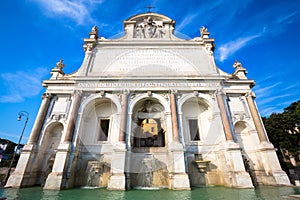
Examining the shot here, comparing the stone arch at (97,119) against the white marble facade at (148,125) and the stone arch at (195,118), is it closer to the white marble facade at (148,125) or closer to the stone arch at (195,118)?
the white marble facade at (148,125)

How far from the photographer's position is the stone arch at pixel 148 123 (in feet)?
41.0

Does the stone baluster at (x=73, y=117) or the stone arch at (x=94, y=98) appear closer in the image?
the stone baluster at (x=73, y=117)

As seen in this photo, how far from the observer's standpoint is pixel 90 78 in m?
12.4

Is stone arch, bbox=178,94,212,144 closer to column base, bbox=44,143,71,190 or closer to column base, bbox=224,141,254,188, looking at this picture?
column base, bbox=224,141,254,188

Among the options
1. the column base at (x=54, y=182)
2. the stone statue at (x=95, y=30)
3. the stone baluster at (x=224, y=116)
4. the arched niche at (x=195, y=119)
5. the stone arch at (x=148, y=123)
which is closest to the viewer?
the column base at (x=54, y=182)

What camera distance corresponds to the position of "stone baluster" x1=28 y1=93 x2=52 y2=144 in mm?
10727

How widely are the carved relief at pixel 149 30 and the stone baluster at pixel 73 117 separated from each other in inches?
370

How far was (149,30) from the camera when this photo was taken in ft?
55.1

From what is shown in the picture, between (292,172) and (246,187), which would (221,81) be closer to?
(246,187)

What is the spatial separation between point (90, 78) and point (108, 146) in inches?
232

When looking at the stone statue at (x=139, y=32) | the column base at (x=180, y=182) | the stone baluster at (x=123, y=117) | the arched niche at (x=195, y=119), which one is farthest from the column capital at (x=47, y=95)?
the column base at (x=180, y=182)

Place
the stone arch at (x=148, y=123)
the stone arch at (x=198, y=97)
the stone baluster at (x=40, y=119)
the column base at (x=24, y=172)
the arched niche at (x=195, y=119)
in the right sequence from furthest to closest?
the stone arch at (x=148, y=123) < the arched niche at (x=195, y=119) < the stone arch at (x=198, y=97) < the stone baluster at (x=40, y=119) < the column base at (x=24, y=172)

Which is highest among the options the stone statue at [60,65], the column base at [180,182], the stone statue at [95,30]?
the stone statue at [95,30]

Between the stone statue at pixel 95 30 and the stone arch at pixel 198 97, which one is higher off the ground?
the stone statue at pixel 95 30
